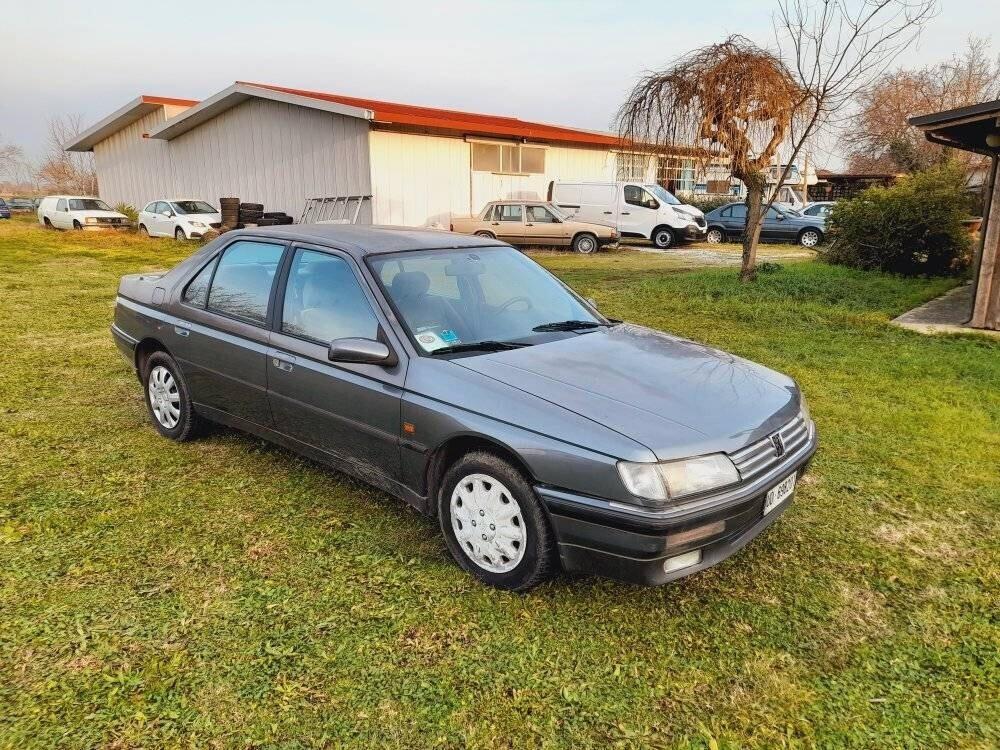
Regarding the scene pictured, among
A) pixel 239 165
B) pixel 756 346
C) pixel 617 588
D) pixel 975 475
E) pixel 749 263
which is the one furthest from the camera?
pixel 239 165

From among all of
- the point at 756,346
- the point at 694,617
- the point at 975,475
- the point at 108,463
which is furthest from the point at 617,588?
the point at 756,346

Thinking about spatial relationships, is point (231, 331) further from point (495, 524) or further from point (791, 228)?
point (791, 228)

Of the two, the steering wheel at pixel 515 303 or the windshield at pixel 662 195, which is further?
the windshield at pixel 662 195

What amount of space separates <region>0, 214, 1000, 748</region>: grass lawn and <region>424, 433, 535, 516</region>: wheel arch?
0.38 meters

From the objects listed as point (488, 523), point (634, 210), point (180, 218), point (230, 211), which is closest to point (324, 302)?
point (488, 523)

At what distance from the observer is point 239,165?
21781mm

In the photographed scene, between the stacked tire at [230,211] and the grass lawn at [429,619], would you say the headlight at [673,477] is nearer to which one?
the grass lawn at [429,619]

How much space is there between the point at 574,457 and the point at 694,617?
904 millimetres

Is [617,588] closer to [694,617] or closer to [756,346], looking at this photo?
[694,617]

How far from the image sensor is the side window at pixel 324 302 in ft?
11.5

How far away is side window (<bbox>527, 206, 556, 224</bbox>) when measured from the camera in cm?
1918

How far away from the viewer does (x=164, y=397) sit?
472cm

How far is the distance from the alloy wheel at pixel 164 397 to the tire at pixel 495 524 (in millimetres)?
2441

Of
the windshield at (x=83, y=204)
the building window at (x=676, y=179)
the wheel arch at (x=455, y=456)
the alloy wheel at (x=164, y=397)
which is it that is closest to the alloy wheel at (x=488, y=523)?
the wheel arch at (x=455, y=456)
